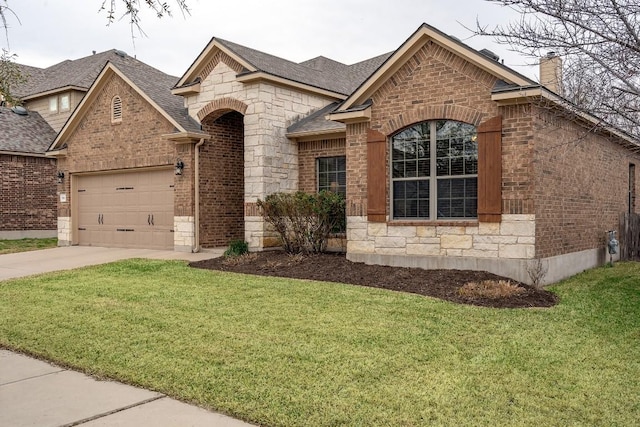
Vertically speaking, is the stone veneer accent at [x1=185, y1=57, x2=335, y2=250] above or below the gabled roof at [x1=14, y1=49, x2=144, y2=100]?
below

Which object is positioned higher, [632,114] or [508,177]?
[632,114]

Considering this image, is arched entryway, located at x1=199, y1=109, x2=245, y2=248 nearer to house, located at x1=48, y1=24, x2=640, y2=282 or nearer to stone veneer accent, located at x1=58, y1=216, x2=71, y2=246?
house, located at x1=48, y1=24, x2=640, y2=282

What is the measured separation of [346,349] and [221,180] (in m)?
10.5

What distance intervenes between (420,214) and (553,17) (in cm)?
510

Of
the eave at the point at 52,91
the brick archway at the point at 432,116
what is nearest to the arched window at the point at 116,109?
the eave at the point at 52,91

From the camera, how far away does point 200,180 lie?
15.1 meters

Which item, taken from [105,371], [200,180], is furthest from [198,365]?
[200,180]

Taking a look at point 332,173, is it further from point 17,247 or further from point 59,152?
point 17,247

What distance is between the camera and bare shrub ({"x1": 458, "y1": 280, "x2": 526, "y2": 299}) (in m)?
8.72

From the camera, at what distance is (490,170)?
33.3ft

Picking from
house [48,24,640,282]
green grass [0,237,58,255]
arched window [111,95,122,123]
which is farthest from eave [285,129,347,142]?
green grass [0,237,58,255]

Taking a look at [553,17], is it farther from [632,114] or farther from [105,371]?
[105,371]

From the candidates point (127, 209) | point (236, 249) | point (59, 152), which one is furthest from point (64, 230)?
point (236, 249)

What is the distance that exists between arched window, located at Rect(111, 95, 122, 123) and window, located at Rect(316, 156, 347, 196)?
6.41 metres
